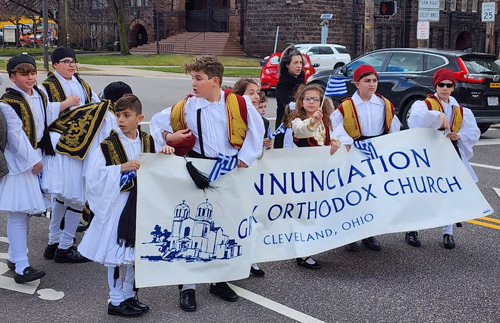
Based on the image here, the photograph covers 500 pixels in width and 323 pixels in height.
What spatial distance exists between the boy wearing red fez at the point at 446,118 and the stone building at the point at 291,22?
109 feet

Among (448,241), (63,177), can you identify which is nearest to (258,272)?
(63,177)

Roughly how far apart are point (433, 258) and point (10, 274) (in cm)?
368

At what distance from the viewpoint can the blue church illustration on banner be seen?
4.80 metres

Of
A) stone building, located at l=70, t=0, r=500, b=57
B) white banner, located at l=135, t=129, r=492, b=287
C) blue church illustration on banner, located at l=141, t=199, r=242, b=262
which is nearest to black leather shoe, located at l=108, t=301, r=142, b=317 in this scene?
white banner, located at l=135, t=129, r=492, b=287

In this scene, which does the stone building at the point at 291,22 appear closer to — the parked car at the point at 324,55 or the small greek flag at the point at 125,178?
the parked car at the point at 324,55

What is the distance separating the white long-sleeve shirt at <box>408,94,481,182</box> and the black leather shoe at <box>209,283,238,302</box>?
7.85ft

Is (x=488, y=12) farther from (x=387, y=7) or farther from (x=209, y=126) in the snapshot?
(x=209, y=126)

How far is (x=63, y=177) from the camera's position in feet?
18.8

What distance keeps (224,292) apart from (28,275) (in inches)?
61.0

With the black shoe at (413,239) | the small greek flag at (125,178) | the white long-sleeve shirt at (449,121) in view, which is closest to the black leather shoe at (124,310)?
the small greek flag at (125,178)

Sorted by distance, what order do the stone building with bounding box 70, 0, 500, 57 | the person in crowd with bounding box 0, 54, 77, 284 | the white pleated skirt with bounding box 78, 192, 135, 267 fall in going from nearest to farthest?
the white pleated skirt with bounding box 78, 192, 135, 267, the person in crowd with bounding box 0, 54, 77, 284, the stone building with bounding box 70, 0, 500, 57

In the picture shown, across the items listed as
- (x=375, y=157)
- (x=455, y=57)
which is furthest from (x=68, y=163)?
(x=455, y=57)

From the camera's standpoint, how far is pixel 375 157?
6.02m

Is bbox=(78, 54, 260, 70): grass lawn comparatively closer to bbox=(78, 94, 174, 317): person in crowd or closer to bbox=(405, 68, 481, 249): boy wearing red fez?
bbox=(405, 68, 481, 249): boy wearing red fez
